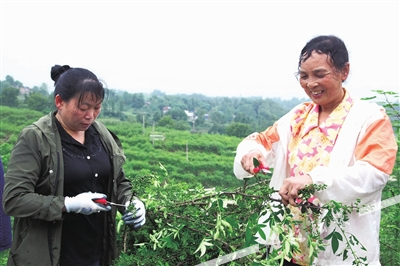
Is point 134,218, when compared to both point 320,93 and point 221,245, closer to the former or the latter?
point 221,245

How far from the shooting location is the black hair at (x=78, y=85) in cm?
155

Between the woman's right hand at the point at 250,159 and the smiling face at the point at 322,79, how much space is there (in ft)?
0.90

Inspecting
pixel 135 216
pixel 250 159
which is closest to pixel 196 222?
pixel 135 216

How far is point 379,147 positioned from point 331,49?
0.37 meters

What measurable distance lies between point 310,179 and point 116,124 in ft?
60.8

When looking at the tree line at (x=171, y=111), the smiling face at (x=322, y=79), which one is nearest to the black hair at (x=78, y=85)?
the smiling face at (x=322, y=79)

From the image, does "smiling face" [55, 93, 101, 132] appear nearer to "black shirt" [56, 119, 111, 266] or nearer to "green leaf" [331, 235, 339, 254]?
"black shirt" [56, 119, 111, 266]

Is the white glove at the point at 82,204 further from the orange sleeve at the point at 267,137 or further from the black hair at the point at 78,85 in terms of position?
the orange sleeve at the point at 267,137

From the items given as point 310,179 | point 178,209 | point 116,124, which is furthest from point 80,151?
point 116,124

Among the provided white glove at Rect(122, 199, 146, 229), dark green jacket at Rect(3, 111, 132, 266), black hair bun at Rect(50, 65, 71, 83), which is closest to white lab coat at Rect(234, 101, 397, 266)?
white glove at Rect(122, 199, 146, 229)

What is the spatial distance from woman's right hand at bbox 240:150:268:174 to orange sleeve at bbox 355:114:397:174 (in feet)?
1.06

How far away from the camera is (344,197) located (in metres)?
1.30

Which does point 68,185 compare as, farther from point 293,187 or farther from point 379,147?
point 379,147

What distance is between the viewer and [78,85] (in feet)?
5.09
